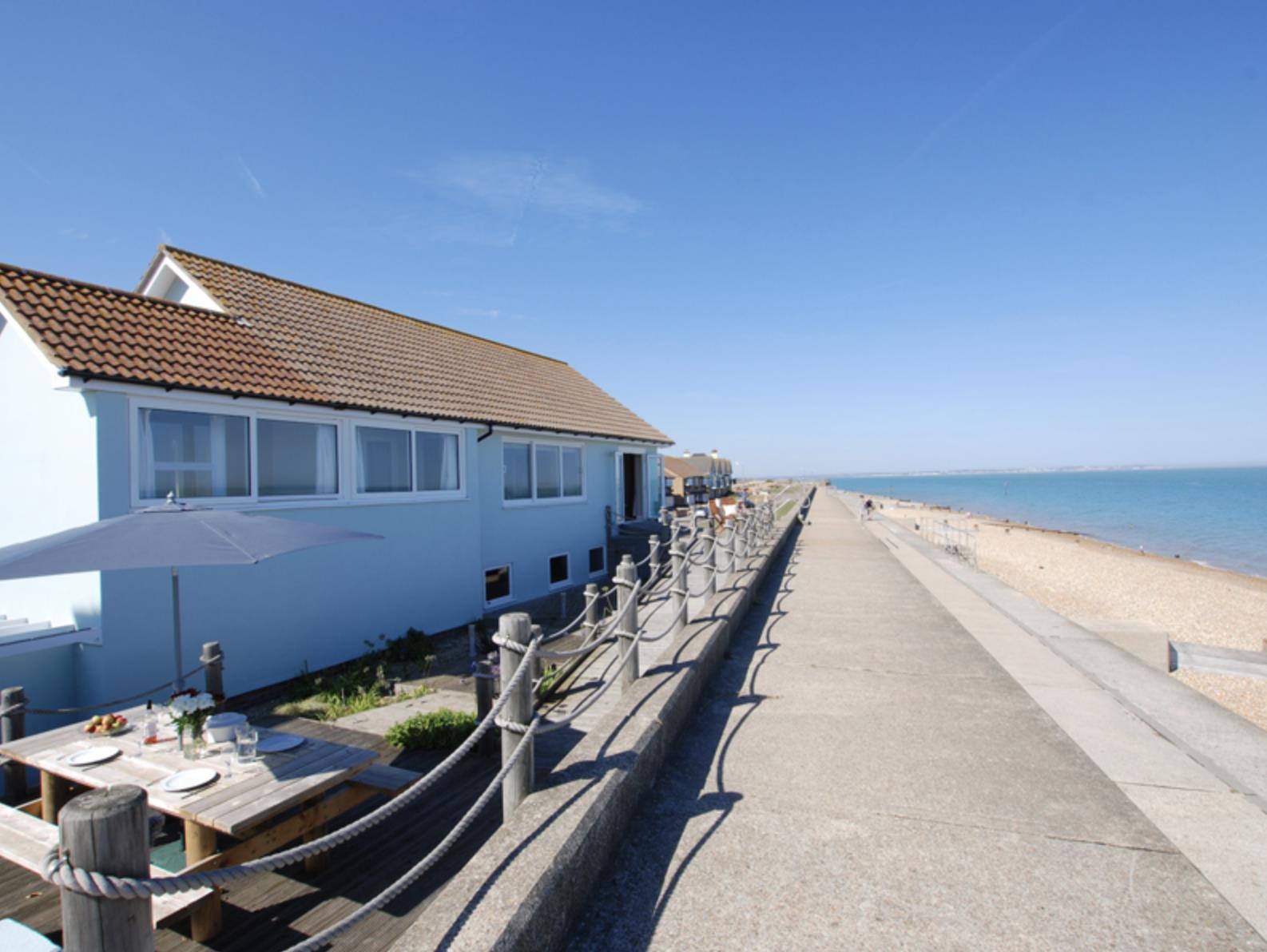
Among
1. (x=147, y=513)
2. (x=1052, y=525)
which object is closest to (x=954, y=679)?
(x=147, y=513)

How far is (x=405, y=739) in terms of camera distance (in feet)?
22.0

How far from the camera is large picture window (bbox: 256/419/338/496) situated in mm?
9023

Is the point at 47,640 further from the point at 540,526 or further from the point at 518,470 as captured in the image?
the point at 540,526

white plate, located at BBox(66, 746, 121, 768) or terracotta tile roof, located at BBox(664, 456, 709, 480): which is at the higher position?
terracotta tile roof, located at BBox(664, 456, 709, 480)

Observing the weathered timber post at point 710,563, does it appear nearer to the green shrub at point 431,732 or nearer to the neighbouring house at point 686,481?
the green shrub at point 431,732

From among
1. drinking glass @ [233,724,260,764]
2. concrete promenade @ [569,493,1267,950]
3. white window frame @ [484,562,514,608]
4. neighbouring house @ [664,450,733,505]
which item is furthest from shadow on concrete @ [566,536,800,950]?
neighbouring house @ [664,450,733,505]

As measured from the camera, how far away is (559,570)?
52.3 feet

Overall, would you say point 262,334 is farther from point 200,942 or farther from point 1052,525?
point 1052,525

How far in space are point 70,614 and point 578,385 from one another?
14.7 metres

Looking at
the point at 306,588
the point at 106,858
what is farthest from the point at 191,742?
the point at 306,588

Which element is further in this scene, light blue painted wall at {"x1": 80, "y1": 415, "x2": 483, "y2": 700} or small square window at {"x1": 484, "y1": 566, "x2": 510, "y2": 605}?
small square window at {"x1": 484, "y1": 566, "x2": 510, "y2": 605}

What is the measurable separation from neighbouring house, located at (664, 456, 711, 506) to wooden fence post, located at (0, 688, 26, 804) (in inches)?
1246

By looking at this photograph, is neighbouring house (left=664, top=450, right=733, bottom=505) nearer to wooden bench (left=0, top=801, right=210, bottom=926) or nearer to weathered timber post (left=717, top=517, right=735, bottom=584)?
weathered timber post (left=717, top=517, right=735, bottom=584)

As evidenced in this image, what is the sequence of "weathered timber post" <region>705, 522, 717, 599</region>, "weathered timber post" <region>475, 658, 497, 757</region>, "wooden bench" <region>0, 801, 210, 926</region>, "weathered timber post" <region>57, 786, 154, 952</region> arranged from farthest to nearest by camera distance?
"weathered timber post" <region>705, 522, 717, 599</region> → "weathered timber post" <region>475, 658, 497, 757</region> → "wooden bench" <region>0, 801, 210, 926</region> → "weathered timber post" <region>57, 786, 154, 952</region>
